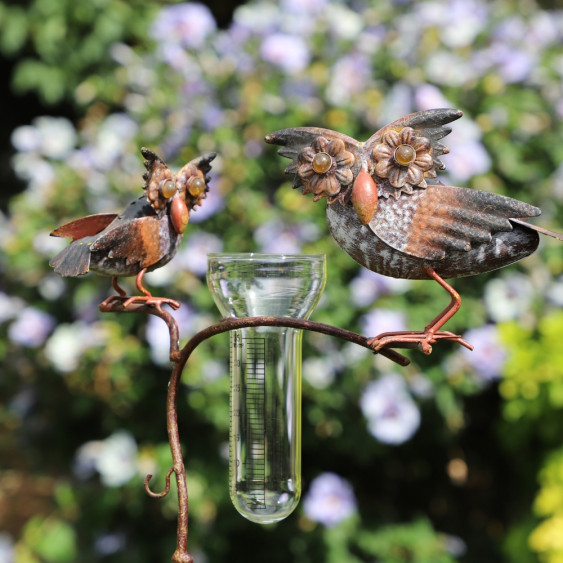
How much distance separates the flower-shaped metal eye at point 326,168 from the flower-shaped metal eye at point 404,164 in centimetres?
4

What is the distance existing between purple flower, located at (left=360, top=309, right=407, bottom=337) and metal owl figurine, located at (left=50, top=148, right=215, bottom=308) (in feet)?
3.43

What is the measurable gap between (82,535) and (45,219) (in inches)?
41.8

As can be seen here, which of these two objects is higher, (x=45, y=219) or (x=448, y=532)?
(x=45, y=219)

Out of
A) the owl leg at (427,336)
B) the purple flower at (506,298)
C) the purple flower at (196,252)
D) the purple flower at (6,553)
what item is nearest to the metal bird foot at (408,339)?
the owl leg at (427,336)

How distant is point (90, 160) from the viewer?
7.84 ft

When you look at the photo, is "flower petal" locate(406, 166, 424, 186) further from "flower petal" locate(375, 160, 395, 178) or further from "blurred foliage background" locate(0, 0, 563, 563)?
"blurred foliage background" locate(0, 0, 563, 563)

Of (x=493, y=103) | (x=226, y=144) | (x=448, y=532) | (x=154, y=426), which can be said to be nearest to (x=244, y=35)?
(x=226, y=144)

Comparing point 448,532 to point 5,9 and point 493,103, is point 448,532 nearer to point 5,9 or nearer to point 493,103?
point 493,103

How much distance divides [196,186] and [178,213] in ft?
0.15

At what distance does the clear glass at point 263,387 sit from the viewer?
3.07ft

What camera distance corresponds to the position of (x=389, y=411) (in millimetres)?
2006

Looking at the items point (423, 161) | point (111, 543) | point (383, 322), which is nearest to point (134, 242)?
point (423, 161)

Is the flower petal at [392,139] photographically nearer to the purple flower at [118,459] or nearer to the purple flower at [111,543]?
the purple flower at [118,459]

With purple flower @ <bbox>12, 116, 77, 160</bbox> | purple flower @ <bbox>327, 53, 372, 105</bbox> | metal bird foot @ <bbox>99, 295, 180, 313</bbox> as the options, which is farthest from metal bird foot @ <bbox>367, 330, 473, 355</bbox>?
purple flower @ <bbox>12, 116, 77, 160</bbox>
